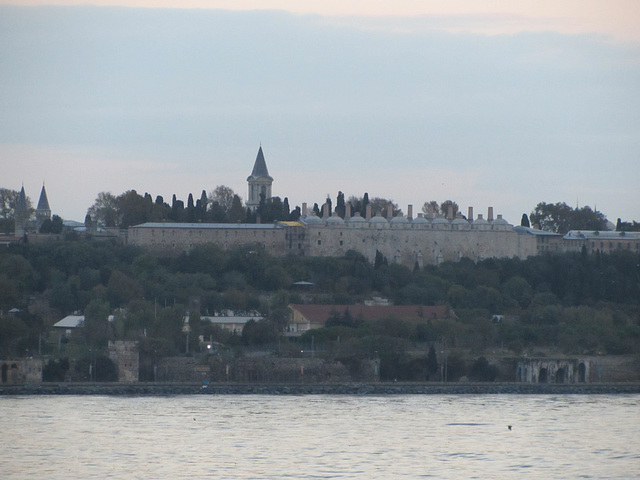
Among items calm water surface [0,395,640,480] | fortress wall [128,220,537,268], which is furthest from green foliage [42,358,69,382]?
fortress wall [128,220,537,268]

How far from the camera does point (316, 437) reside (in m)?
32.3

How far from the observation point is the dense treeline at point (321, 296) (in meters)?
48.2

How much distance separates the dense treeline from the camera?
48188 millimetres

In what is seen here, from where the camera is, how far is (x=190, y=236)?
68.6 m

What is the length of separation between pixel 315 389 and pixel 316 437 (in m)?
10.7

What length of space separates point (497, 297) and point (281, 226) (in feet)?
47.0

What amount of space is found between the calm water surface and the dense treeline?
6.85 m

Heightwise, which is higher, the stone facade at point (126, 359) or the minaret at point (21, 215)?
the minaret at point (21, 215)

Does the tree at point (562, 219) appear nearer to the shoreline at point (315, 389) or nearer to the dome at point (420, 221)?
the dome at point (420, 221)

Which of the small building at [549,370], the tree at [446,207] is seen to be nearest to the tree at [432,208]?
the tree at [446,207]

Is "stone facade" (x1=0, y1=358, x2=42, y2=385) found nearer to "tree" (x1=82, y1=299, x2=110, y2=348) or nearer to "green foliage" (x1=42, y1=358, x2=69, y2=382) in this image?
"green foliage" (x1=42, y1=358, x2=69, y2=382)

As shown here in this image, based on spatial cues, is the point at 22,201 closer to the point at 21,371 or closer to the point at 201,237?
the point at 201,237

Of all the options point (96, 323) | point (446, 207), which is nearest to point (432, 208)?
point (446, 207)

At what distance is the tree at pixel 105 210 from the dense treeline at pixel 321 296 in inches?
369
